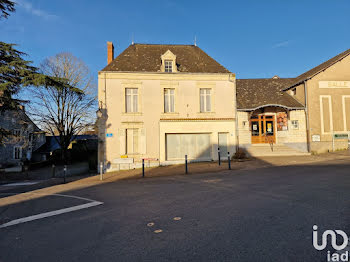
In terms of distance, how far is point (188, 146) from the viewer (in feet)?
52.5

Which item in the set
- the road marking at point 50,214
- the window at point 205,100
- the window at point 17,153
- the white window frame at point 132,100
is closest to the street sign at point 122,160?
the white window frame at point 132,100

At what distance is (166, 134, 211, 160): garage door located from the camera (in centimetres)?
1584

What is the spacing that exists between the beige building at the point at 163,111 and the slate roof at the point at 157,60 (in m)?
0.08

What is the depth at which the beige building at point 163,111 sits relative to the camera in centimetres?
1503

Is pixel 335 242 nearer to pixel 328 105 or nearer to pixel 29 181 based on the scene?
pixel 29 181

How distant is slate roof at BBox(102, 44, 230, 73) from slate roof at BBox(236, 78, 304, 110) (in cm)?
378

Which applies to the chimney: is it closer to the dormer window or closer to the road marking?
the dormer window

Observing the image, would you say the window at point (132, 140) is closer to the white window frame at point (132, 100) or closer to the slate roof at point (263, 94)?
the white window frame at point (132, 100)

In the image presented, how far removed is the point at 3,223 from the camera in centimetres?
476

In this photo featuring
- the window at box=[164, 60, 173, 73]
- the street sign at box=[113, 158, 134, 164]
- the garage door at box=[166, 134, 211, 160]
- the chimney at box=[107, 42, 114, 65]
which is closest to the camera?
the street sign at box=[113, 158, 134, 164]

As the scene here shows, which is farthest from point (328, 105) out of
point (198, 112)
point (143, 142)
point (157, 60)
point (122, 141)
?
point (122, 141)

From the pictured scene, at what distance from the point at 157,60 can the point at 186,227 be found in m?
15.5

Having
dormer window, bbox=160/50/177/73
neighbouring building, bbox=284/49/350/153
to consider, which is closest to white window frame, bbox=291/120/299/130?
neighbouring building, bbox=284/49/350/153

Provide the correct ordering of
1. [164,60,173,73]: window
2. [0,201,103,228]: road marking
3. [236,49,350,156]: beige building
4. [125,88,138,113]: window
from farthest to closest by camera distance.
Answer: [236,49,350,156]: beige building < [164,60,173,73]: window < [125,88,138,113]: window < [0,201,103,228]: road marking
